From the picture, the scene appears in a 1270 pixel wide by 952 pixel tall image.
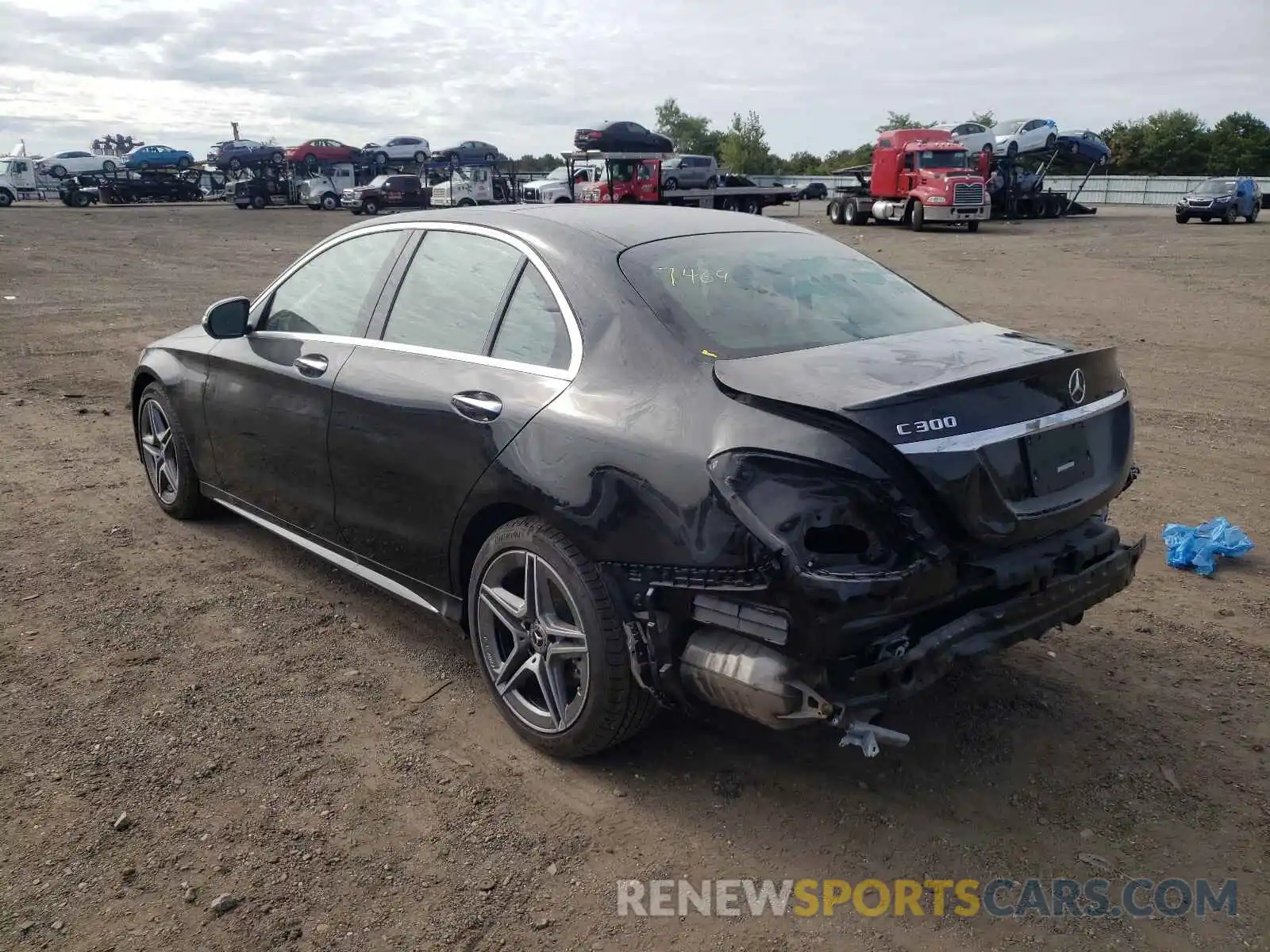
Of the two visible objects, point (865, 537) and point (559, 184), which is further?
point (559, 184)

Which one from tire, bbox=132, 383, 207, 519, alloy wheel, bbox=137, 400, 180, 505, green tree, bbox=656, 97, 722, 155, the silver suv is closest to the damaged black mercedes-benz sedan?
tire, bbox=132, 383, 207, 519

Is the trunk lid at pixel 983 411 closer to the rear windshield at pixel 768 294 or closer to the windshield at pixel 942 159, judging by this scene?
the rear windshield at pixel 768 294

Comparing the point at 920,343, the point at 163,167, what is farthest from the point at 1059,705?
the point at 163,167

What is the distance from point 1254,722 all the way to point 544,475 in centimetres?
255

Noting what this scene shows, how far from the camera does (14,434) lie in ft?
24.1

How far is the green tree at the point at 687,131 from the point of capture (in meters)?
93.6

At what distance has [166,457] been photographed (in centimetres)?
541

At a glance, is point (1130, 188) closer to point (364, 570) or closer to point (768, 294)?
point (768, 294)

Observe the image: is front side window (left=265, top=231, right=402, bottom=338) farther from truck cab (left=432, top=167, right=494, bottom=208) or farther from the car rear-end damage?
truck cab (left=432, top=167, right=494, bottom=208)

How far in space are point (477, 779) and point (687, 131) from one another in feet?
332

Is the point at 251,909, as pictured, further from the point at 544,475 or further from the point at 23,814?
the point at 544,475

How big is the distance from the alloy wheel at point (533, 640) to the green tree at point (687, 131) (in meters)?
92.2

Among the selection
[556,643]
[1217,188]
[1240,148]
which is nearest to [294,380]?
[556,643]

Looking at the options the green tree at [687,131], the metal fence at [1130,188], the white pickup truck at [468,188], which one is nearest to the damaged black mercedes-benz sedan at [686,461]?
the white pickup truck at [468,188]
